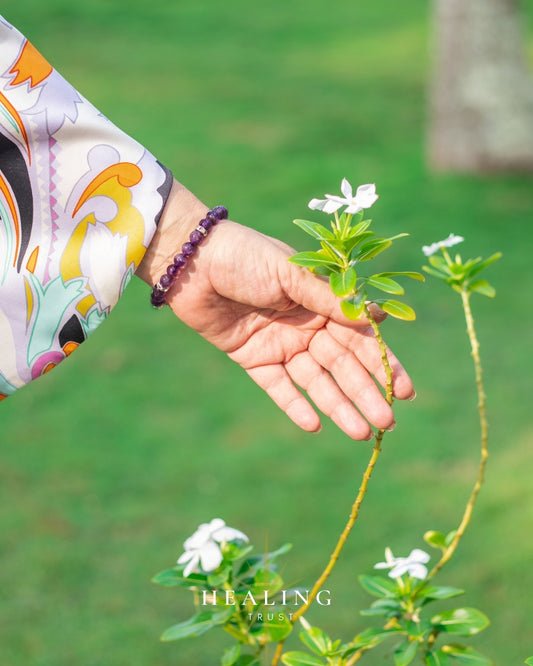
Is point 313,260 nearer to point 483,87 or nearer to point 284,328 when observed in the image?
point 284,328

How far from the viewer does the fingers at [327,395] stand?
1821mm

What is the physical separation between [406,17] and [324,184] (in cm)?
609

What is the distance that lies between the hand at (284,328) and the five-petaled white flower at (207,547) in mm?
374

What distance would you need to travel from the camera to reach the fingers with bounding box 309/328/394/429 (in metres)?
1.74

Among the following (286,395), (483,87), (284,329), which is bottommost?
(286,395)

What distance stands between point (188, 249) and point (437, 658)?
979 millimetres

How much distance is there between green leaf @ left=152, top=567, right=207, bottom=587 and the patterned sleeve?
1.80 feet

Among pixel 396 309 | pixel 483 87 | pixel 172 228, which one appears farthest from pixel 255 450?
pixel 483 87

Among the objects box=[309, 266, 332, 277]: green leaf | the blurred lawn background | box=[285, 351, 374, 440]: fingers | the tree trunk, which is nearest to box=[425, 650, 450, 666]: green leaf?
box=[285, 351, 374, 440]: fingers

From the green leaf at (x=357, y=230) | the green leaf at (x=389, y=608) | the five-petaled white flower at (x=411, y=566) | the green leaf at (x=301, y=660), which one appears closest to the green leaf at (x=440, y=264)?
the green leaf at (x=357, y=230)

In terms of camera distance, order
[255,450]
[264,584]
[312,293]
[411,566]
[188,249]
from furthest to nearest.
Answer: [255,450]
[188,249]
[312,293]
[264,584]
[411,566]

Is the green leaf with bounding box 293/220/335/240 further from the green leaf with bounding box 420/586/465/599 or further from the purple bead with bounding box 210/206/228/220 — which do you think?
the green leaf with bounding box 420/586/465/599

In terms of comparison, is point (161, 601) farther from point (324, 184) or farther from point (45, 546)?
point (324, 184)

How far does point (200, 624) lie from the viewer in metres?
1.56
